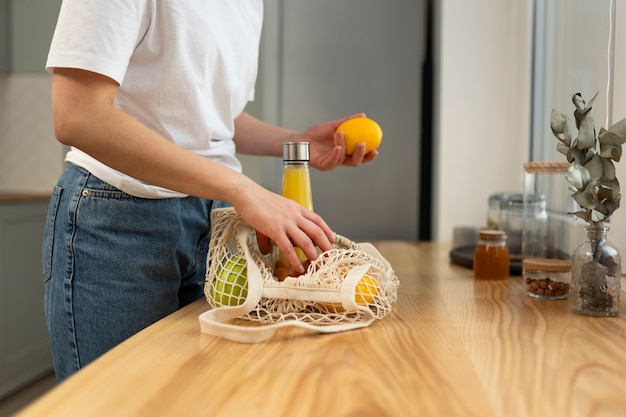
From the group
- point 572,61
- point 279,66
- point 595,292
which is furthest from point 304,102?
point 595,292

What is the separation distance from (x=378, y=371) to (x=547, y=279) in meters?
0.52

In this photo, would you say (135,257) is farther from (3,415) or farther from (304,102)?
(3,415)

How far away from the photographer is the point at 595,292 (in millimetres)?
892

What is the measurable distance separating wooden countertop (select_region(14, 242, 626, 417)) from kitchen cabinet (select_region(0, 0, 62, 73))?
8.76 ft

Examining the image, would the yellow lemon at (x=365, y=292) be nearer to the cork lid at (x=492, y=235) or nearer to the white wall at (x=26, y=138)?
the cork lid at (x=492, y=235)

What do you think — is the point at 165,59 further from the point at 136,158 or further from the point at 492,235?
the point at 492,235

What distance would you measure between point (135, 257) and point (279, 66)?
1676mm

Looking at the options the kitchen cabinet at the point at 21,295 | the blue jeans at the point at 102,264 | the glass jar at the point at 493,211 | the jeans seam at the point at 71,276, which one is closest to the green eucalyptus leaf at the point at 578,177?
the blue jeans at the point at 102,264

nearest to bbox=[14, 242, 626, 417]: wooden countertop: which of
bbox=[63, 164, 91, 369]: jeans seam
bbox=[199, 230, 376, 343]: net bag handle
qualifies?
bbox=[199, 230, 376, 343]: net bag handle

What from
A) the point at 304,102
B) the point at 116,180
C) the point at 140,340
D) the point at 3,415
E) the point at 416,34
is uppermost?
the point at 416,34

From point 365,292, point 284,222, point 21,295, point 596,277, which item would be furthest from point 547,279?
point 21,295

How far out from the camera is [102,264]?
39.6 inches

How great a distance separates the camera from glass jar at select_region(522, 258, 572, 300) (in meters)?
1.02

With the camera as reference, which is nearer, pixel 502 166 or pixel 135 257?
pixel 135 257
